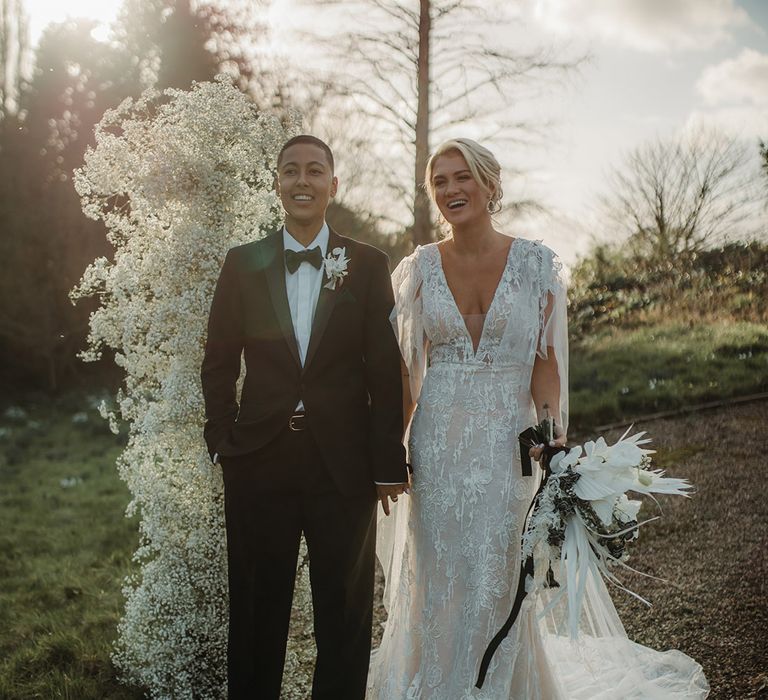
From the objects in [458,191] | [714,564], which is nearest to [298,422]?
[458,191]

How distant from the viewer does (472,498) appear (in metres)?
3.12

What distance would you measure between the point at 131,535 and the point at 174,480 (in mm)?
3592

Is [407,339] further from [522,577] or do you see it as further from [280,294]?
[522,577]

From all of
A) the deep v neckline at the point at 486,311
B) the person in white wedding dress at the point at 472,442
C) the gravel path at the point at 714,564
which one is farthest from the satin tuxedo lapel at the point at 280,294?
the gravel path at the point at 714,564

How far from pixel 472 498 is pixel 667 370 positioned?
21.8 ft

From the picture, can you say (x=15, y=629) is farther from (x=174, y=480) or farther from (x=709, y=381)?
(x=709, y=381)

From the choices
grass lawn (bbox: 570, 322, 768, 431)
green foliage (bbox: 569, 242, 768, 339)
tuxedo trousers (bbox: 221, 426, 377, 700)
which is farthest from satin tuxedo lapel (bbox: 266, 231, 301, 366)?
green foliage (bbox: 569, 242, 768, 339)

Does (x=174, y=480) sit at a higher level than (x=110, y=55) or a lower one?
lower

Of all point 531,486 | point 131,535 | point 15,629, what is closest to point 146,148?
point 531,486

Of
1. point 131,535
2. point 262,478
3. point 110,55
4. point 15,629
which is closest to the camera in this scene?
point 262,478

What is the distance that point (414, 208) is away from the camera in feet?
33.1

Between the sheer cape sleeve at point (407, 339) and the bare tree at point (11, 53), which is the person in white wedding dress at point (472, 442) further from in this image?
the bare tree at point (11, 53)

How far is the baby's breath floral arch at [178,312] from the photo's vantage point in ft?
11.1

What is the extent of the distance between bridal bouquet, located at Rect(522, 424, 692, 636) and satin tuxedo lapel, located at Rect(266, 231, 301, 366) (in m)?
1.08
